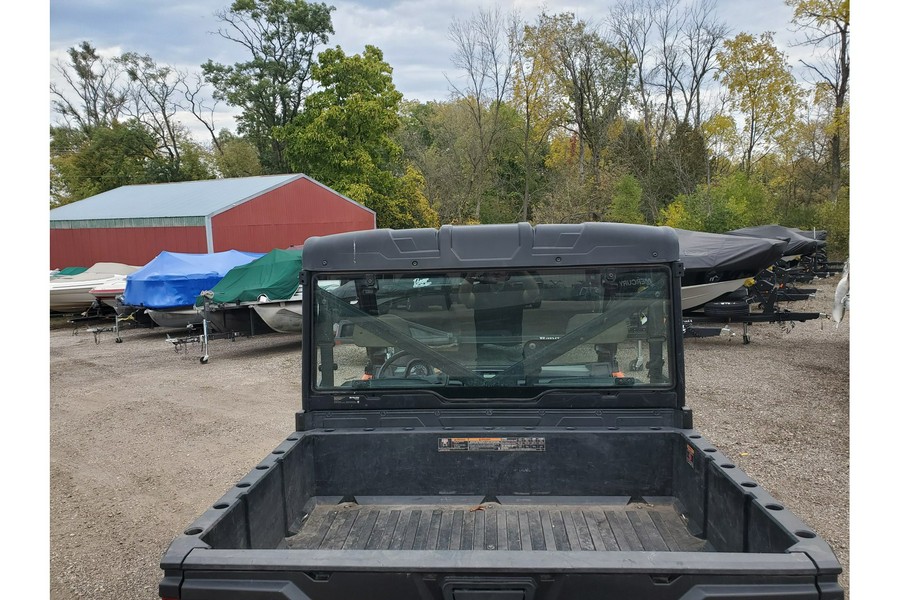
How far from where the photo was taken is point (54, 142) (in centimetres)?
5275

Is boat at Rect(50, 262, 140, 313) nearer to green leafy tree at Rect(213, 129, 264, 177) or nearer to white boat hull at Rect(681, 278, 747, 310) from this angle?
white boat hull at Rect(681, 278, 747, 310)

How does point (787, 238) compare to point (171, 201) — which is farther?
point (171, 201)

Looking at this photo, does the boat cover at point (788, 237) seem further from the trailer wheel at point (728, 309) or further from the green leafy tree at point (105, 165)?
the green leafy tree at point (105, 165)

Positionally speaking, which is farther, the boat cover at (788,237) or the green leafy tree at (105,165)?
the green leafy tree at (105,165)

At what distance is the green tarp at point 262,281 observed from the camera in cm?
1466

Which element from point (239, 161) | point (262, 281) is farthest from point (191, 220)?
point (239, 161)

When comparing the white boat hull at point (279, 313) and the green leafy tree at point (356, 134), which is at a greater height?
the green leafy tree at point (356, 134)

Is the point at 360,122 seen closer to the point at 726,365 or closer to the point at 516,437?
the point at 726,365

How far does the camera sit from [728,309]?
14359 mm

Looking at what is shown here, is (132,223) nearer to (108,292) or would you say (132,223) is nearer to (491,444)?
(108,292)

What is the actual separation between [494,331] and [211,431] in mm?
6621

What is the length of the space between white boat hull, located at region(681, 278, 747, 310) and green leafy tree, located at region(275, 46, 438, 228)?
26105 millimetres

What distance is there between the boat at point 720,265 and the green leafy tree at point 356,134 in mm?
26040

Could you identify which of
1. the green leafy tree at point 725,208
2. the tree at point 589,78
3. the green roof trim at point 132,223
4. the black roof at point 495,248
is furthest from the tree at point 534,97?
the black roof at point 495,248
